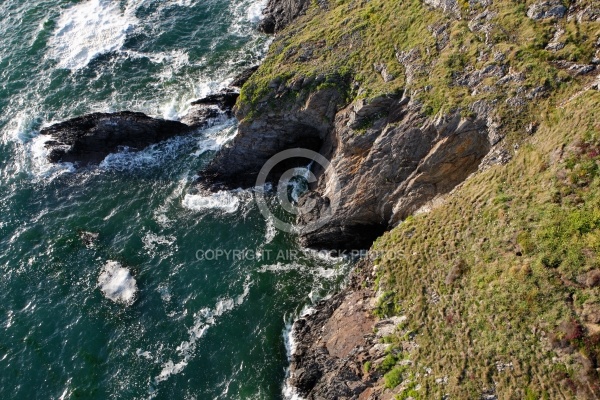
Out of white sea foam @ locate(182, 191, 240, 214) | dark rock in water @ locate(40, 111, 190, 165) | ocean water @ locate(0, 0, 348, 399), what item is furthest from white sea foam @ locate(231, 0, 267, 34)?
white sea foam @ locate(182, 191, 240, 214)

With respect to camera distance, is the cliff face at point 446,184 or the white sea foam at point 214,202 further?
the white sea foam at point 214,202

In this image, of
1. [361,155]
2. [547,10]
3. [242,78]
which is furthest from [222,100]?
[547,10]

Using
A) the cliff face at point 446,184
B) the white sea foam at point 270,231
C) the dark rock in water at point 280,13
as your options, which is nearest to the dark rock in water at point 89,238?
the cliff face at point 446,184

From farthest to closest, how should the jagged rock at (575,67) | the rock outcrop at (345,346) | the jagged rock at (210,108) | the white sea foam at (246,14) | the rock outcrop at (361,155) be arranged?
the white sea foam at (246,14)
the jagged rock at (210,108)
the rock outcrop at (361,155)
the jagged rock at (575,67)
the rock outcrop at (345,346)

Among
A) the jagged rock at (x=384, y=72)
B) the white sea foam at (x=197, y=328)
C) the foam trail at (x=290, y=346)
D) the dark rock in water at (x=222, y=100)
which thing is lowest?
the foam trail at (x=290, y=346)

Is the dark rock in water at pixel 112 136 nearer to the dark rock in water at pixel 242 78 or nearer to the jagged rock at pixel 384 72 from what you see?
the dark rock in water at pixel 242 78

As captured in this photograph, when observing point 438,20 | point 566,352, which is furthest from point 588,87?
point 566,352

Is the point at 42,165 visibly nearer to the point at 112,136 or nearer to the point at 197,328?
the point at 112,136
